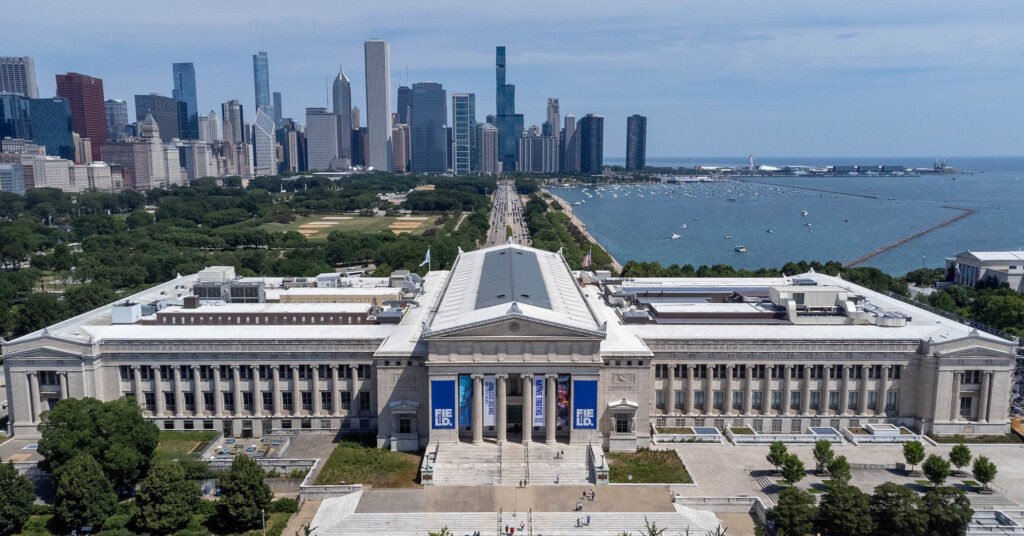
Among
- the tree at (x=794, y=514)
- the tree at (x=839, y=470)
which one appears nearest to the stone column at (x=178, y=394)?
the tree at (x=794, y=514)

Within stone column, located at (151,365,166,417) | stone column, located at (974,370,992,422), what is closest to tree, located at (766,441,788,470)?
stone column, located at (974,370,992,422)

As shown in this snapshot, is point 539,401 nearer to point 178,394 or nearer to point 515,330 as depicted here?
point 515,330

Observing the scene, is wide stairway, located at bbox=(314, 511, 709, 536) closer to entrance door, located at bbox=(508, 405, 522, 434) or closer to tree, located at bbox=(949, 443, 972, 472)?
entrance door, located at bbox=(508, 405, 522, 434)

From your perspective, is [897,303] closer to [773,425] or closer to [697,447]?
[773,425]

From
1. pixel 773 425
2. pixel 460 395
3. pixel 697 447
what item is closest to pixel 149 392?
pixel 460 395

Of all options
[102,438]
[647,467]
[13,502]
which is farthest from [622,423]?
[13,502]

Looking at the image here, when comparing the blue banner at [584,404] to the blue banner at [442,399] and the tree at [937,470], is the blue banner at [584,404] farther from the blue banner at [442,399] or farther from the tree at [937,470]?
the tree at [937,470]
